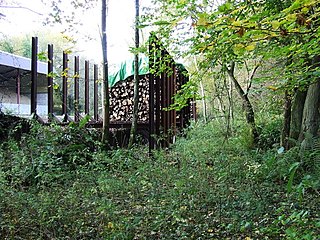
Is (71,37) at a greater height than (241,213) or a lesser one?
greater

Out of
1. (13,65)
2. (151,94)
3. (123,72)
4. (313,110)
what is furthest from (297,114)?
(13,65)

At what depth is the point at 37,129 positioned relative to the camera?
16.6 ft

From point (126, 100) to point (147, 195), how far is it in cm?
673

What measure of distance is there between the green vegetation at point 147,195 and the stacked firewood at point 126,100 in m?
4.07

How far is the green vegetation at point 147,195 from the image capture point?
106 inches

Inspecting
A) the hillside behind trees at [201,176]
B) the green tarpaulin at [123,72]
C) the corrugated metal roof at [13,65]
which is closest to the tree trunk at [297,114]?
the hillside behind trees at [201,176]

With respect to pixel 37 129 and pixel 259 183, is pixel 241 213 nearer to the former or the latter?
pixel 259 183

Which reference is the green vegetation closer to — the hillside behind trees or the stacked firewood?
the hillside behind trees

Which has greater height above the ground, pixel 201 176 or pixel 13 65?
pixel 13 65

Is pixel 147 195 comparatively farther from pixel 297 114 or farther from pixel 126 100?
pixel 126 100

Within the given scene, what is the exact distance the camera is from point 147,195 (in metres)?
3.74

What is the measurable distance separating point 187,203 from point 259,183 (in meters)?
1.20

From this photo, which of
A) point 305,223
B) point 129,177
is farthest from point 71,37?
point 305,223

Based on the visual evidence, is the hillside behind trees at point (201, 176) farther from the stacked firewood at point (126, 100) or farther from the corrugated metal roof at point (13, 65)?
the stacked firewood at point (126, 100)
